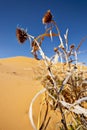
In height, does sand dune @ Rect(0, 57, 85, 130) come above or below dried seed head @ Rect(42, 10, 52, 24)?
below

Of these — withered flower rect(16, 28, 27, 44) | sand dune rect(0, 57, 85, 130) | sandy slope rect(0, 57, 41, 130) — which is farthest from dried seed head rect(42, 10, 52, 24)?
sandy slope rect(0, 57, 41, 130)

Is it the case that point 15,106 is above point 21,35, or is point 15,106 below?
below

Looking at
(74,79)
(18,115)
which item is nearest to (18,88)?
(18,115)

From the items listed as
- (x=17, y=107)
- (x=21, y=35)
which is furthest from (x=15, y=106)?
(x=21, y=35)

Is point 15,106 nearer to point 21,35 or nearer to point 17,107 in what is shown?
point 17,107

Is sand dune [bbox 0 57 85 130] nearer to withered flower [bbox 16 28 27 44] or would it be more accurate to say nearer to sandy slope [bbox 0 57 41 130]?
sandy slope [bbox 0 57 41 130]

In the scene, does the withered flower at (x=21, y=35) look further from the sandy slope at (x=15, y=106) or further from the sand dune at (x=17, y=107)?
the sandy slope at (x=15, y=106)

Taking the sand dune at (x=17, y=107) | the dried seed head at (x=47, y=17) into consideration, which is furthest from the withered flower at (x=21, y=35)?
the sand dune at (x=17, y=107)

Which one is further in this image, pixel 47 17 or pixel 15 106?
pixel 15 106

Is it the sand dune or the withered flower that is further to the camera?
the sand dune

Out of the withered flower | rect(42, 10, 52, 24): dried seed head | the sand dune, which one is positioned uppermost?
rect(42, 10, 52, 24): dried seed head

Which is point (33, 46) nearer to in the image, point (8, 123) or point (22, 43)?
point (22, 43)

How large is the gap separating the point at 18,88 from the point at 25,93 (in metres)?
0.24

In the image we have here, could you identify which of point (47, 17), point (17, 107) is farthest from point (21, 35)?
point (17, 107)
